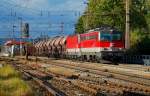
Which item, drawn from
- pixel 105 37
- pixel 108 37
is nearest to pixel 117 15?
pixel 108 37

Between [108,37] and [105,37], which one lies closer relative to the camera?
[105,37]

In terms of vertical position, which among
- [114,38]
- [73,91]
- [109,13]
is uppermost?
[109,13]

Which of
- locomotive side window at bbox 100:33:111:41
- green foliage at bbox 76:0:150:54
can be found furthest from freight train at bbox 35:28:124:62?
green foliage at bbox 76:0:150:54

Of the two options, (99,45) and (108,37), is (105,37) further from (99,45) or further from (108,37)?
(99,45)

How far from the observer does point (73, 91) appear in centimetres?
1891

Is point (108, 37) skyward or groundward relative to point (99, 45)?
skyward

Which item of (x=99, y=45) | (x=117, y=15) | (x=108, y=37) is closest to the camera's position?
(x=99, y=45)

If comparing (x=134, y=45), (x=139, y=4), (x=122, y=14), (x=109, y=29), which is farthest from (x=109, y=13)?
(x=109, y=29)

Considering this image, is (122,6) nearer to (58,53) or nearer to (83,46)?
(58,53)

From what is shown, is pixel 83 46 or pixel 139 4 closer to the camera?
pixel 83 46

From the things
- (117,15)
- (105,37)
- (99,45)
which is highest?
(117,15)

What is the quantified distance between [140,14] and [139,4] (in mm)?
3256

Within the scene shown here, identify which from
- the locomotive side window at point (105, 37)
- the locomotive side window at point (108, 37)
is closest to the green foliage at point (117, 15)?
the locomotive side window at point (108, 37)

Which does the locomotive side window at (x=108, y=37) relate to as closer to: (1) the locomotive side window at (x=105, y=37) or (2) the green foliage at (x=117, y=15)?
(1) the locomotive side window at (x=105, y=37)
